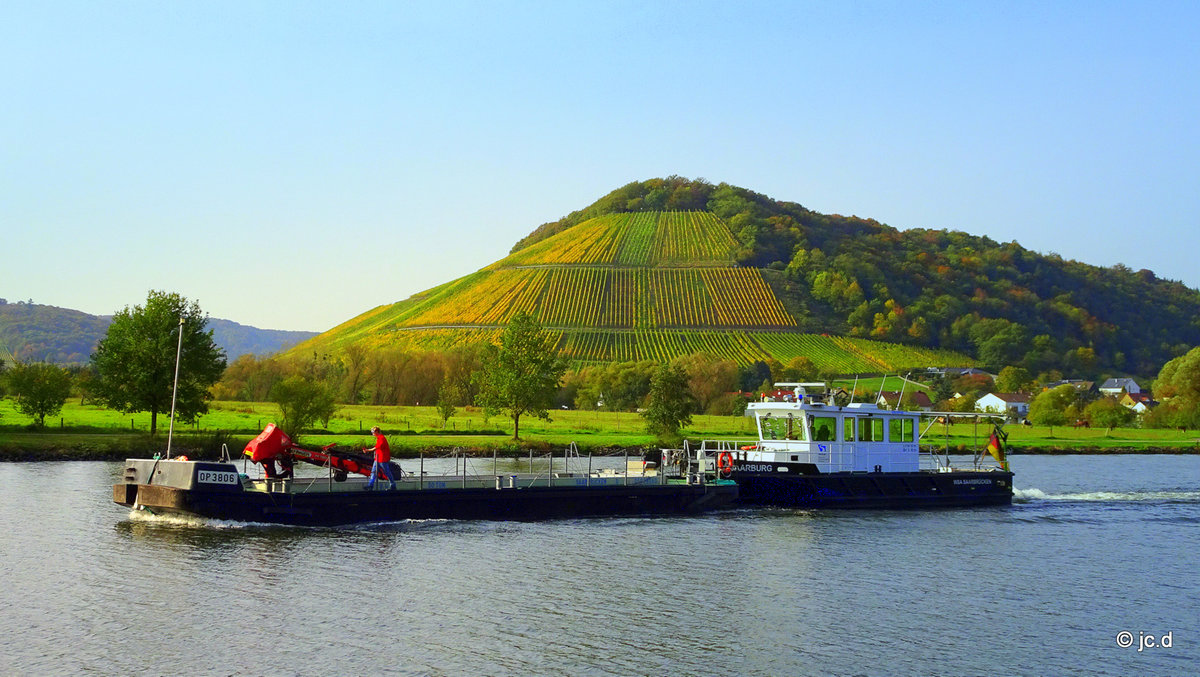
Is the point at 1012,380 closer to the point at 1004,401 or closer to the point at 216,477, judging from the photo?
the point at 1004,401

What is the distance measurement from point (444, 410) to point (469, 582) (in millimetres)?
50836

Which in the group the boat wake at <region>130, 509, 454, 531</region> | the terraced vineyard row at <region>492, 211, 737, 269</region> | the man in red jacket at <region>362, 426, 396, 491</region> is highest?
A: the terraced vineyard row at <region>492, 211, 737, 269</region>

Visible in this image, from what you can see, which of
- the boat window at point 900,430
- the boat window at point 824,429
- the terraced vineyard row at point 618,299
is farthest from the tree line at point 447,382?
the boat window at point 900,430

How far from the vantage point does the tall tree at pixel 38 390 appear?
206 ft

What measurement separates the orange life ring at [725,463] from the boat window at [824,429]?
331 cm

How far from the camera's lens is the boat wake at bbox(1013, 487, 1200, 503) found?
153 feet

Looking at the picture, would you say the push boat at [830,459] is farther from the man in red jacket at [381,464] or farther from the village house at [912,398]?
the village house at [912,398]

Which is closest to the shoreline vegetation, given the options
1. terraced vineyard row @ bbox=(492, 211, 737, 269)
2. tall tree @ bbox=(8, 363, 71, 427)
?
tall tree @ bbox=(8, 363, 71, 427)

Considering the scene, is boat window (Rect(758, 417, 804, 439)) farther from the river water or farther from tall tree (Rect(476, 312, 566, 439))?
tall tree (Rect(476, 312, 566, 439))

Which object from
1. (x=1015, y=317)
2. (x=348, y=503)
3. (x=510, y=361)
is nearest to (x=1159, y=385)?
(x=1015, y=317)

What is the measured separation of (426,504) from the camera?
3416 centimetres

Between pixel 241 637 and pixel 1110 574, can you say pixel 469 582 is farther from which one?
pixel 1110 574

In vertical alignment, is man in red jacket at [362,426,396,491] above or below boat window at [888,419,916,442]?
below

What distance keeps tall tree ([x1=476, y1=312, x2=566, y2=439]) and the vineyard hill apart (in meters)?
57.6
